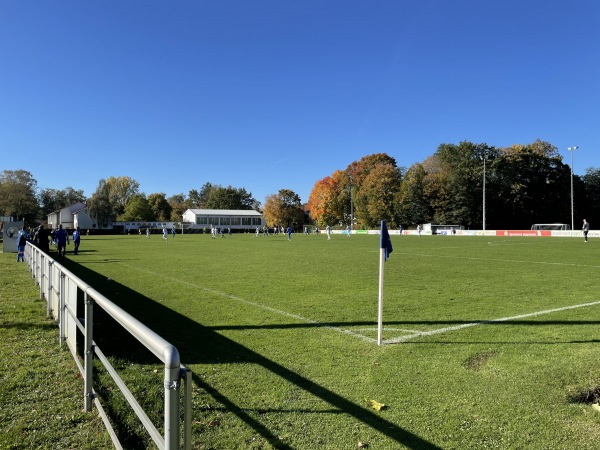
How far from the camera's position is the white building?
120 m

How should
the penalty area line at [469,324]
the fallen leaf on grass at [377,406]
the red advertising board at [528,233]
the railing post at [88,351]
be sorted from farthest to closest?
the red advertising board at [528,233], the penalty area line at [469,324], the fallen leaf on grass at [377,406], the railing post at [88,351]

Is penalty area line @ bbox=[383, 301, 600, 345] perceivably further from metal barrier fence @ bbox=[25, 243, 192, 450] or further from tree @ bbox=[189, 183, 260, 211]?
tree @ bbox=[189, 183, 260, 211]

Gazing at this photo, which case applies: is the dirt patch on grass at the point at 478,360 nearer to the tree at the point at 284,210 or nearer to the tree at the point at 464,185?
the tree at the point at 464,185

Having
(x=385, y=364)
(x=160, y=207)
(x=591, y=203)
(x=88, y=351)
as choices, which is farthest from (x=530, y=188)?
(x=160, y=207)

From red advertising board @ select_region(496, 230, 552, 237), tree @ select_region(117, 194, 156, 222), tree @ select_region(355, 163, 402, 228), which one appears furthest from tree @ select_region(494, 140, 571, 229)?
tree @ select_region(117, 194, 156, 222)

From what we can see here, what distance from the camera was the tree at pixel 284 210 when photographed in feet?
375

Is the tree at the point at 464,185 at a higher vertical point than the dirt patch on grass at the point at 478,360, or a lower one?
higher

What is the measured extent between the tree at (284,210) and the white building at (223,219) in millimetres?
9774

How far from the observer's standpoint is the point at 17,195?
75.6 m

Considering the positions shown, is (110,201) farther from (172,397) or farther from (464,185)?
(172,397)

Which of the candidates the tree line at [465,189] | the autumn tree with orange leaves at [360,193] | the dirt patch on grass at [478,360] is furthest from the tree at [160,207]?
the dirt patch on grass at [478,360]

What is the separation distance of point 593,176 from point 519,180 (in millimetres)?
21948

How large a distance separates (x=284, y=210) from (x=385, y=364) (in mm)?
109346

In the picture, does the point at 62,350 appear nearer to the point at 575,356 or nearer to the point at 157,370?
the point at 157,370
